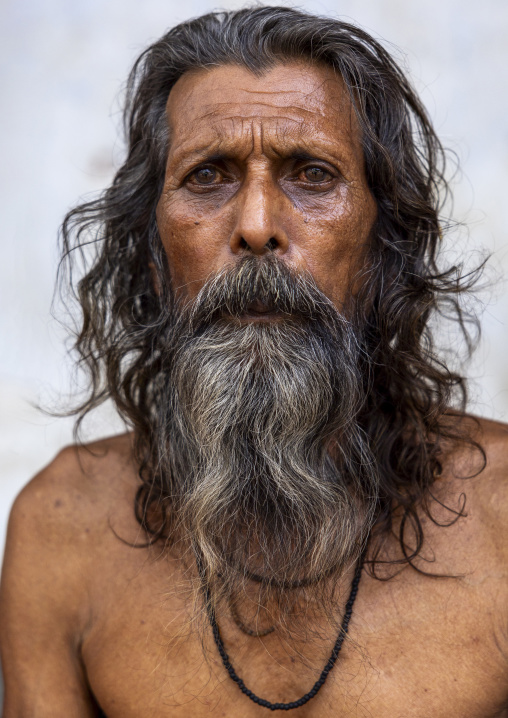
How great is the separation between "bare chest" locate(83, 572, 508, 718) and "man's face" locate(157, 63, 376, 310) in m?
0.88

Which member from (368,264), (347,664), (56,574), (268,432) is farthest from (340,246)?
(56,574)

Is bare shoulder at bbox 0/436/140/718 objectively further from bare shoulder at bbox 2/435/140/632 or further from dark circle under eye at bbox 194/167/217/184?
dark circle under eye at bbox 194/167/217/184

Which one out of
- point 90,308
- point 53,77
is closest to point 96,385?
point 90,308

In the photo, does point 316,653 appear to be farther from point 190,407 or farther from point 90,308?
point 90,308

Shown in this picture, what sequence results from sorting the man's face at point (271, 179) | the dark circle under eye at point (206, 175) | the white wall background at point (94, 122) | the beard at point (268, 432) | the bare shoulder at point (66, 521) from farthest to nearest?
the white wall background at point (94, 122) → the bare shoulder at point (66, 521) → the dark circle under eye at point (206, 175) → the man's face at point (271, 179) → the beard at point (268, 432)

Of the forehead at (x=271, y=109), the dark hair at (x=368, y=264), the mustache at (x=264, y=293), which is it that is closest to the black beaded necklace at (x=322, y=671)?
the dark hair at (x=368, y=264)

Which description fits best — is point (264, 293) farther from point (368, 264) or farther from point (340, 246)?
point (368, 264)

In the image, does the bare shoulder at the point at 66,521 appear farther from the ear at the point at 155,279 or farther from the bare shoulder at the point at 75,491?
the ear at the point at 155,279

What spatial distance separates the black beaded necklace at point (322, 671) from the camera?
7.06 ft

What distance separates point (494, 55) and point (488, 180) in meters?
0.57

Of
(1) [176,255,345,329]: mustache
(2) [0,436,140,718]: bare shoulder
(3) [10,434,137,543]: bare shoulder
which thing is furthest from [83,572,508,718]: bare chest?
(1) [176,255,345,329]: mustache

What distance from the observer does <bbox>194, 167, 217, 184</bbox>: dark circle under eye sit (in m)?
2.34

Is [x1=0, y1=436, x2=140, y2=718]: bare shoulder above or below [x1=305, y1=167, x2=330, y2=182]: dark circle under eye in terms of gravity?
below

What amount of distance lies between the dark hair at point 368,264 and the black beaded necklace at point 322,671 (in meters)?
0.19
